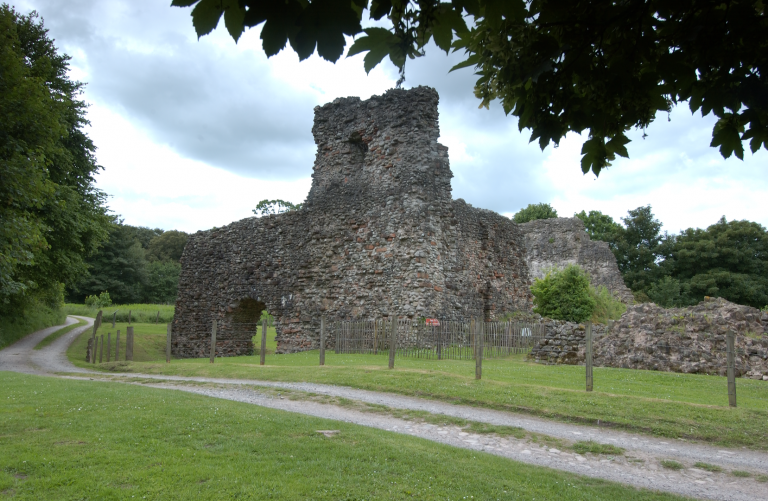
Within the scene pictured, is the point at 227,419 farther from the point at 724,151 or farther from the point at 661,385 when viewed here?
the point at 661,385

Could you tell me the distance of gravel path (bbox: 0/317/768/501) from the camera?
17.0 ft

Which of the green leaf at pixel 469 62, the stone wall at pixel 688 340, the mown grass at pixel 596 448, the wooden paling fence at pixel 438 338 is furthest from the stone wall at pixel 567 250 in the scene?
the green leaf at pixel 469 62

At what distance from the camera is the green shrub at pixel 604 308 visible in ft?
61.4

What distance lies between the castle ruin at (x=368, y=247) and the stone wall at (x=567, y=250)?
12.8m

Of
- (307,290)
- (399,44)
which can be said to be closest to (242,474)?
(399,44)

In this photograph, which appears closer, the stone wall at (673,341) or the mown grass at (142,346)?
the stone wall at (673,341)

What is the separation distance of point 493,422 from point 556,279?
11611mm

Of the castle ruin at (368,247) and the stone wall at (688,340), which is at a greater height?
the castle ruin at (368,247)

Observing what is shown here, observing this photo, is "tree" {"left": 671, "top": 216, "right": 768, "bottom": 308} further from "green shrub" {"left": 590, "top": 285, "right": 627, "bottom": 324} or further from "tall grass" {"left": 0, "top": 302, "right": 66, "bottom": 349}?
"tall grass" {"left": 0, "top": 302, "right": 66, "bottom": 349}

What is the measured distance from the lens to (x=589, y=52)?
284 cm

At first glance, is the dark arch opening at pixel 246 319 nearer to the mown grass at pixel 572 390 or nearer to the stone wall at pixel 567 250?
the mown grass at pixel 572 390

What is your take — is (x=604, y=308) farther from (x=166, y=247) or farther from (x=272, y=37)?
(x=166, y=247)

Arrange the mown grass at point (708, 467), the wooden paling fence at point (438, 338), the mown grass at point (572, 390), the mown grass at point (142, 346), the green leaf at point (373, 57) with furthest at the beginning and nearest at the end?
the mown grass at point (142, 346), the wooden paling fence at point (438, 338), the mown grass at point (572, 390), the mown grass at point (708, 467), the green leaf at point (373, 57)

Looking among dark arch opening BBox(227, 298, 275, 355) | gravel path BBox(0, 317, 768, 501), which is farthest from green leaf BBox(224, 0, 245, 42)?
dark arch opening BBox(227, 298, 275, 355)
